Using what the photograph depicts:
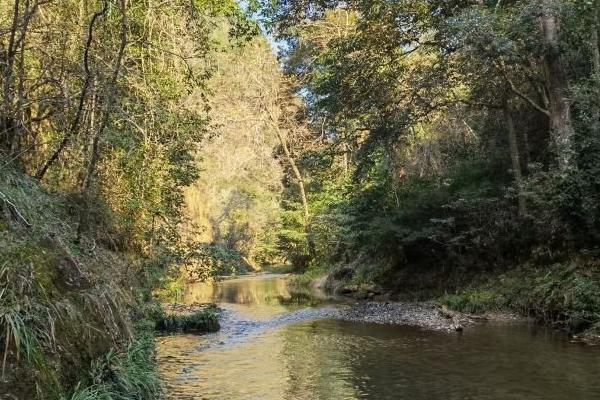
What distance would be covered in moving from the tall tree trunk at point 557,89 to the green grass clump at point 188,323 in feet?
29.8

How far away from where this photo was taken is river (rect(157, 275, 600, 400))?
7641mm

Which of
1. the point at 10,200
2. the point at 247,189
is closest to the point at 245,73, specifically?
the point at 247,189

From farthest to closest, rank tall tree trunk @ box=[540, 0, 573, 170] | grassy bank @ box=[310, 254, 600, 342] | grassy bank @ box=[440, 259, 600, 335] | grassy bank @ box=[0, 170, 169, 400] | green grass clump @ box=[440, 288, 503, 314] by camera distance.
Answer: green grass clump @ box=[440, 288, 503, 314], tall tree trunk @ box=[540, 0, 573, 170], grassy bank @ box=[310, 254, 600, 342], grassy bank @ box=[440, 259, 600, 335], grassy bank @ box=[0, 170, 169, 400]

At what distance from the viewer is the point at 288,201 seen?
35281 millimetres

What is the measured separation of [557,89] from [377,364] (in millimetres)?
9316

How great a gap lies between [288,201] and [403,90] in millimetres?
18622

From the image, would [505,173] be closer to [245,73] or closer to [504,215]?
[504,215]

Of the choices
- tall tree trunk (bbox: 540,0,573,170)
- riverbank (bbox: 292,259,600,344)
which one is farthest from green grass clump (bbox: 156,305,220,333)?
tall tree trunk (bbox: 540,0,573,170)

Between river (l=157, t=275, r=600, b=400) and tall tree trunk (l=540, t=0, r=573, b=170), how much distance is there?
14.3ft

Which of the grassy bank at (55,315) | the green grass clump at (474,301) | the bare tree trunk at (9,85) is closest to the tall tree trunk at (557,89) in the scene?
the green grass clump at (474,301)

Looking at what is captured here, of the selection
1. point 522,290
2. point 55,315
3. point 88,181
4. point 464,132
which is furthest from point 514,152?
point 55,315

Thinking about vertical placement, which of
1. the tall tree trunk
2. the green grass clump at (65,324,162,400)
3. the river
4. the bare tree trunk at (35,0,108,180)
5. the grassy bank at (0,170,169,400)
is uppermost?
the tall tree trunk

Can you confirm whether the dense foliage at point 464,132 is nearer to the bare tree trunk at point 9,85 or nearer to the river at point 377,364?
the river at point 377,364

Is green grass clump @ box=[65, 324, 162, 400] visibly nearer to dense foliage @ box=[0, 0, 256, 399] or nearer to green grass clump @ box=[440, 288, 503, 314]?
dense foliage @ box=[0, 0, 256, 399]
